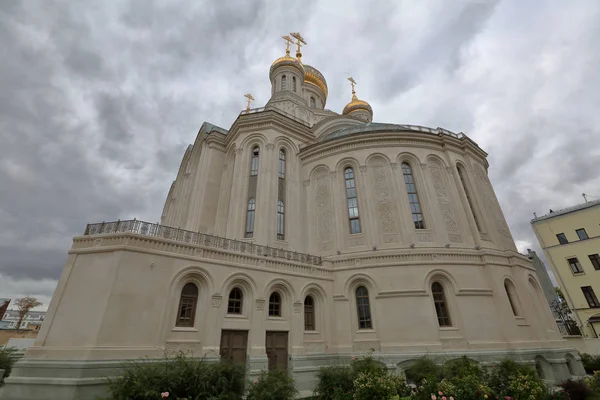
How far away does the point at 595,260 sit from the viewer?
1095 inches

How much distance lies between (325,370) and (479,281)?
11.2 m

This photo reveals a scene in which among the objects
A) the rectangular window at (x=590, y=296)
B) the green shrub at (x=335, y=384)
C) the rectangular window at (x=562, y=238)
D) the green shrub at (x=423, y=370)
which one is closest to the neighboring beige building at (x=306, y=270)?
the green shrub at (x=423, y=370)

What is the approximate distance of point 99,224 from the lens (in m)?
12.4

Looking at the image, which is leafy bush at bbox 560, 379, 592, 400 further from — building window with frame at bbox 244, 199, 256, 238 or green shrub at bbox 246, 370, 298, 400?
building window with frame at bbox 244, 199, 256, 238

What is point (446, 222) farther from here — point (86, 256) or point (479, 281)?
point (86, 256)

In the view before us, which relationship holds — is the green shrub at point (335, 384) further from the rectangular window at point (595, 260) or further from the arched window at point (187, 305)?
the rectangular window at point (595, 260)

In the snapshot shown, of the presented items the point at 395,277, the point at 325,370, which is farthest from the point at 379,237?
the point at 325,370

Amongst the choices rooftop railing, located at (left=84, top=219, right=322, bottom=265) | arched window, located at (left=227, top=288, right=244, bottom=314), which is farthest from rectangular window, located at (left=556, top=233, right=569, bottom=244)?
arched window, located at (left=227, top=288, right=244, bottom=314)

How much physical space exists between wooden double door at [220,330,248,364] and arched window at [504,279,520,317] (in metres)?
15.2

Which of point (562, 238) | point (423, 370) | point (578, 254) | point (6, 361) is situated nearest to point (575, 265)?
point (578, 254)

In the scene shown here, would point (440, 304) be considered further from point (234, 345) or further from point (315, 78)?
point (315, 78)

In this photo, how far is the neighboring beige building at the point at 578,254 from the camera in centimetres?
2709

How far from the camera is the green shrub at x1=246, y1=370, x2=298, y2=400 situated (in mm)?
8445

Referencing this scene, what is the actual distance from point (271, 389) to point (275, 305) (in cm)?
667
